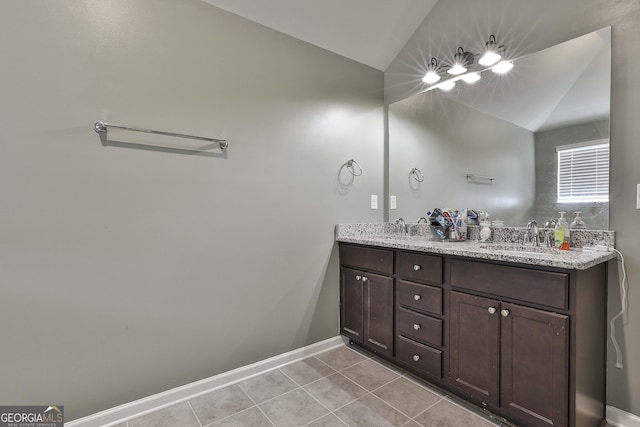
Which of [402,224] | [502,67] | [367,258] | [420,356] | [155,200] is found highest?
[502,67]

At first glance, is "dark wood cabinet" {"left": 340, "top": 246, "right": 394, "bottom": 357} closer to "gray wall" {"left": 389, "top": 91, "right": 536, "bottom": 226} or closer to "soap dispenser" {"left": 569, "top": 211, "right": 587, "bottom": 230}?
"gray wall" {"left": 389, "top": 91, "right": 536, "bottom": 226}

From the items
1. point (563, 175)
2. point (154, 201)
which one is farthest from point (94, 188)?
point (563, 175)

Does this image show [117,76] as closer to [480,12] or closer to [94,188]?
[94,188]

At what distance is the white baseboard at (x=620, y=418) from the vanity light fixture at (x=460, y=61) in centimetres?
216

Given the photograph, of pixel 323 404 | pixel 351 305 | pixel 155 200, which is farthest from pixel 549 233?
pixel 155 200

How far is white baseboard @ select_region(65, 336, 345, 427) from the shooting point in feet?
5.39

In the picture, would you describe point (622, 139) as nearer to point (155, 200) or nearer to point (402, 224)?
point (402, 224)

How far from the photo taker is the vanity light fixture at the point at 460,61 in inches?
88.2

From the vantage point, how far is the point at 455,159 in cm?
243

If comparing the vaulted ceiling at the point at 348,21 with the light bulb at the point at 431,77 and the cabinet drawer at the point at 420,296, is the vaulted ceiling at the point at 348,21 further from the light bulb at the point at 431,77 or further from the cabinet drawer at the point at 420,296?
the cabinet drawer at the point at 420,296

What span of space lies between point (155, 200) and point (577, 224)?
2.32 metres

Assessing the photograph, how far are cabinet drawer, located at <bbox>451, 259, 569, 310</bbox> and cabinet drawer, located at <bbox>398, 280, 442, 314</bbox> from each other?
147 millimetres

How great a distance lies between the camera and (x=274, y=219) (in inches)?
88.1

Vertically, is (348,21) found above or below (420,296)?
above
